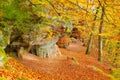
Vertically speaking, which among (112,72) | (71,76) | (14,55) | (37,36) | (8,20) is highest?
(8,20)

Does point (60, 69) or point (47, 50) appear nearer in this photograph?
point (60, 69)

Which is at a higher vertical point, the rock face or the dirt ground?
the rock face

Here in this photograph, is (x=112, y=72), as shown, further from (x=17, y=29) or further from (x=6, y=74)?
(x=6, y=74)

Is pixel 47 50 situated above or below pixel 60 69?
above

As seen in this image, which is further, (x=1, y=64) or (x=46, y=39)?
(x=46, y=39)

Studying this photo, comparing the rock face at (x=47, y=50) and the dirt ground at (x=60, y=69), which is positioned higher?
the rock face at (x=47, y=50)

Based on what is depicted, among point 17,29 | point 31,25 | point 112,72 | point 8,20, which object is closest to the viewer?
point 8,20

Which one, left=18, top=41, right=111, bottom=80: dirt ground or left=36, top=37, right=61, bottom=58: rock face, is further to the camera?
left=36, top=37, right=61, bottom=58: rock face

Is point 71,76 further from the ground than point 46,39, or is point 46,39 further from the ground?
point 46,39

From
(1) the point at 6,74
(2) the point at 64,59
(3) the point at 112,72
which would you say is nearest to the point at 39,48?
(2) the point at 64,59

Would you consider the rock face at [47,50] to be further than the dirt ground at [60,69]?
Yes

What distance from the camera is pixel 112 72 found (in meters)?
20.7

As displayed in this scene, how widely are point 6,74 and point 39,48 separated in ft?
26.9

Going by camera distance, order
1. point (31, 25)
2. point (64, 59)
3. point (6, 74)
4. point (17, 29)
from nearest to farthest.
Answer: point (6, 74) → point (17, 29) → point (31, 25) → point (64, 59)
